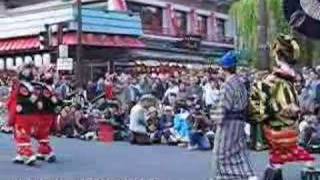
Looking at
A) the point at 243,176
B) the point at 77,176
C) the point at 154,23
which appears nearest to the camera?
the point at 243,176

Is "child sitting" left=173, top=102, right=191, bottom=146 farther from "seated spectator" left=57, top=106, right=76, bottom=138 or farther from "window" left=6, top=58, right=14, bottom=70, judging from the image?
"window" left=6, top=58, right=14, bottom=70

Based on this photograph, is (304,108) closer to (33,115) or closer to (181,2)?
(33,115)

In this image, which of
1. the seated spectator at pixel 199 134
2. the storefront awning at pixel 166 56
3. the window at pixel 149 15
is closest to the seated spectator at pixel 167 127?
the seated spectator at pixel 199 134

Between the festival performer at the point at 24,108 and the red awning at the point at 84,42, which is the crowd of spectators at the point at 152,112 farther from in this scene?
the red awning at the point at 84,42

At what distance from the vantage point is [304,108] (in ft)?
55.0

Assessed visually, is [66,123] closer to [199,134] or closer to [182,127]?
[182,127]

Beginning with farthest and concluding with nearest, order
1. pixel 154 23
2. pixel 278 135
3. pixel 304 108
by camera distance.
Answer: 1. pixel 154 23
2. pixel 304 108
3. pixel 278 135

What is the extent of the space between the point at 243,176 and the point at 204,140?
26.3 feet

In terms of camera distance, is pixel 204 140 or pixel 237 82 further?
pixel 204 140

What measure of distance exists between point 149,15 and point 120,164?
99.4 feet

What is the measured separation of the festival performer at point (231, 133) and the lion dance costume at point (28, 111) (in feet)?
16.6

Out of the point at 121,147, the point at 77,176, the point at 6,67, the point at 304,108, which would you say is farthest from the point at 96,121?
the point at 6,67

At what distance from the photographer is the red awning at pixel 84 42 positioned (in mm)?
35719

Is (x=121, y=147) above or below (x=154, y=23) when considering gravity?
below
